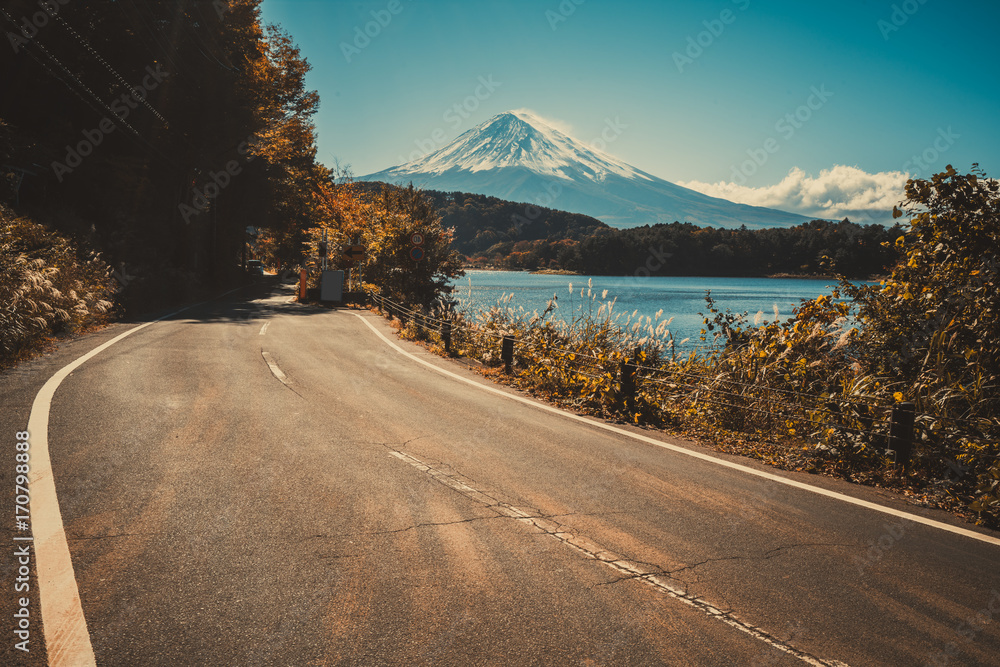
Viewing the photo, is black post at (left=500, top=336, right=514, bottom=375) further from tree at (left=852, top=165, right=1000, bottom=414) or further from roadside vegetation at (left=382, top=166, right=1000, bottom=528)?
tree at (left=852, top=165, right=1000, bottom=414)

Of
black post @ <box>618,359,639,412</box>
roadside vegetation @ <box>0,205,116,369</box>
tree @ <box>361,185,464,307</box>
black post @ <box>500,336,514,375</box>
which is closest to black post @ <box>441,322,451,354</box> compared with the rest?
black post @ <box>500,336,514,375</box>

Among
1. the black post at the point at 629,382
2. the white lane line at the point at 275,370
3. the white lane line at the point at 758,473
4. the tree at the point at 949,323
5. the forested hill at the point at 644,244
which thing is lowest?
the white lane line at the point at 275,370

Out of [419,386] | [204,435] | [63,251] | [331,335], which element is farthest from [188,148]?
[204,435]

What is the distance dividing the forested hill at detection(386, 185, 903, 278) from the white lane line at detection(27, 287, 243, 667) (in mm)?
60918

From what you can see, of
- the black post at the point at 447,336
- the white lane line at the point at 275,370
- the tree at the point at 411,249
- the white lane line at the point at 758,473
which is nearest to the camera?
the white lane line at the point at 758,473

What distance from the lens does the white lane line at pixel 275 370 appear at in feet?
30.2

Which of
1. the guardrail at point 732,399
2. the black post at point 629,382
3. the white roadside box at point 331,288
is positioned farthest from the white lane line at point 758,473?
the white roadside box at point 331,288

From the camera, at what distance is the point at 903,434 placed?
5.68 metres

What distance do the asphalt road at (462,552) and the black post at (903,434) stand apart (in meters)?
0.63

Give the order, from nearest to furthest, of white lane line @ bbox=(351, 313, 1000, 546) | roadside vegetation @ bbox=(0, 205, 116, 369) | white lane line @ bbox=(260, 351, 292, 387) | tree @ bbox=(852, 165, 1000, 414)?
white lane line @ bbox=(351, 313, 1000, 546), tree @ bbox=(852, 165, 1000, 414), white lane line @ bbox=(260, 351, 292, 387), roadside vegetation @ bbox=(0, 205, 116, 369)

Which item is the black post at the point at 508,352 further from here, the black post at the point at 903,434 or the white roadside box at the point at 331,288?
the white roadside box at the point at 331,288

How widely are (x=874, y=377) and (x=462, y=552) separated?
602 cm

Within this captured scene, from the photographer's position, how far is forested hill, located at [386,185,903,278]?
260 feet

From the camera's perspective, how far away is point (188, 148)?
30203 millimetres
